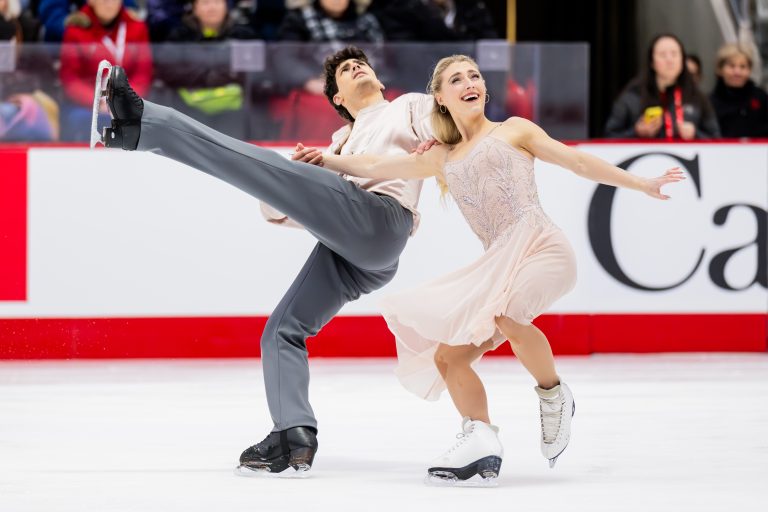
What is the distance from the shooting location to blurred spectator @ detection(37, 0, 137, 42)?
6801 mm

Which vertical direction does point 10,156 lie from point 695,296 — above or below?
above

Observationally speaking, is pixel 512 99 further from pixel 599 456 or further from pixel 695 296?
pixel 599 456

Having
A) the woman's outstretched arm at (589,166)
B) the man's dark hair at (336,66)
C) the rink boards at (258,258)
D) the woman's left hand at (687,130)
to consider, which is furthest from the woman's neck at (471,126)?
the woman's left hand at (687,130)

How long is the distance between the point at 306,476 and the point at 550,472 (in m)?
0.66

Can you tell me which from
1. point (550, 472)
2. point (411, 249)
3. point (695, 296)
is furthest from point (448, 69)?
point (695, 296)

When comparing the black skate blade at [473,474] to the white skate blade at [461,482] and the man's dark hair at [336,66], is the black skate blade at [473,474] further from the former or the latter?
the man's dark hair at [336,66]

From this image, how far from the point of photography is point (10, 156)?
608cm

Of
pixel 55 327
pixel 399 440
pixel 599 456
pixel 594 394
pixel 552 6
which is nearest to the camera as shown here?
A: pixel 599 456

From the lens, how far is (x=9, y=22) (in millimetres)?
6602

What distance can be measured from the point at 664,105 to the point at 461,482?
3.73m

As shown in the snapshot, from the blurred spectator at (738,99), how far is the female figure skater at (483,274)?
3.71 metres

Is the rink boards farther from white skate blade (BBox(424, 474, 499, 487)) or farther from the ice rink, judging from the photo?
white skate blade (BBox(424, 474, 499, 487))

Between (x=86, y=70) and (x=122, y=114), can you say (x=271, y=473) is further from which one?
(x=86, y=70)

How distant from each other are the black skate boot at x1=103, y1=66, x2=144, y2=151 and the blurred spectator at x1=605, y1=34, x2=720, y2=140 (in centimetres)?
367
